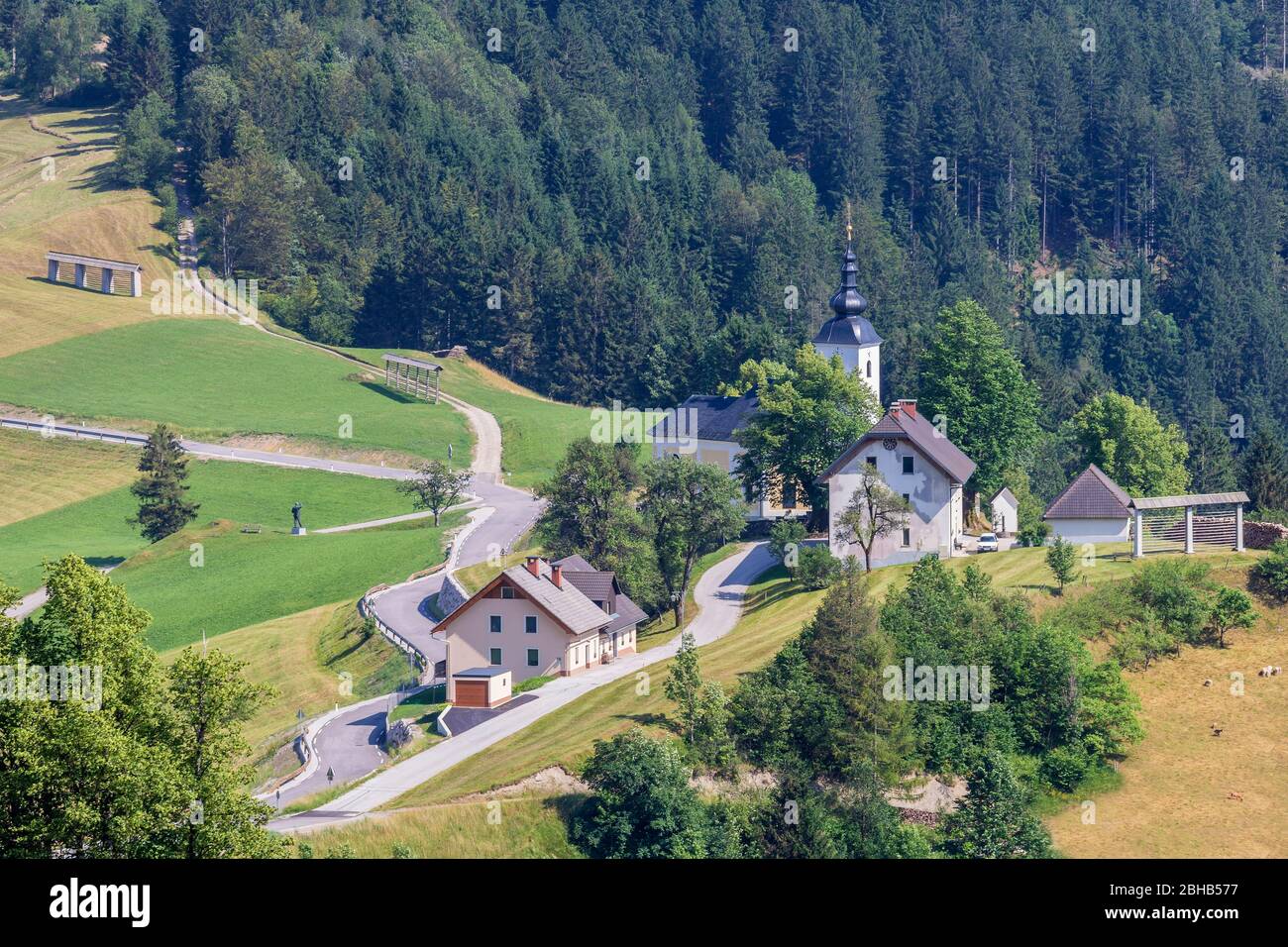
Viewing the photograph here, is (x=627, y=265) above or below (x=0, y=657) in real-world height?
above

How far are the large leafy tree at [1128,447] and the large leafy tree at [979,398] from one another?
694cm

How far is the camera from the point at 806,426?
87562 millimetres

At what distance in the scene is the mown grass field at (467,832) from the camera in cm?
4947

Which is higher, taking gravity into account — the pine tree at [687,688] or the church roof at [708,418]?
the church roof at [708,418]

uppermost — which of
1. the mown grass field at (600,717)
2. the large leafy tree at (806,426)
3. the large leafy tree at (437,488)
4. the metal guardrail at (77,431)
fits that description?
the metal guardrail at (77,431)

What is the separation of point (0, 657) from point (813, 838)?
82.7 ft

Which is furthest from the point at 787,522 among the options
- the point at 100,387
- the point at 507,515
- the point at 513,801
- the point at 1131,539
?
the point at 100,387

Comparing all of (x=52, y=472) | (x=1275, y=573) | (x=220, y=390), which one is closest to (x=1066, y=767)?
(x=1275, y=573)

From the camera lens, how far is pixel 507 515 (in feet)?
342

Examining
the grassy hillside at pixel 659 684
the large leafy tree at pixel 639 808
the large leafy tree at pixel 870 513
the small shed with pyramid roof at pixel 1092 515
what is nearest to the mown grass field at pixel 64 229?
the large leafy tree at pixel 870 513

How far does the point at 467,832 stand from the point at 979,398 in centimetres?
4530

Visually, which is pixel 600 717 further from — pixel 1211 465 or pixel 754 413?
pixel 1211 465

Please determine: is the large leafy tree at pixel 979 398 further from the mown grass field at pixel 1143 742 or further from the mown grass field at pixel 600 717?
the mown grass field at pixel 1143 742
